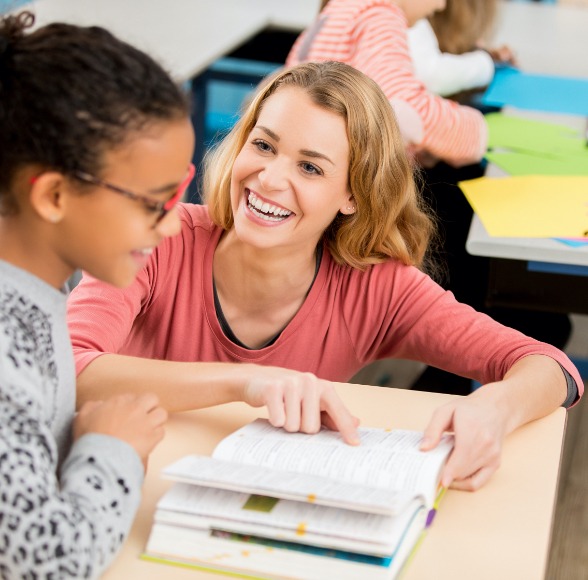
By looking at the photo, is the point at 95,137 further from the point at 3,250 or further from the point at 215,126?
the point at 215,126

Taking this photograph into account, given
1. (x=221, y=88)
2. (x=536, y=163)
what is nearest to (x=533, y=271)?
(x=536, y=163)

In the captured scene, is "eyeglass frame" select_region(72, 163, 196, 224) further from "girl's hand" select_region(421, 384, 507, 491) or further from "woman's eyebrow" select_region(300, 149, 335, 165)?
"woman's eyebrow" select_region(300, 149, 335, 165)

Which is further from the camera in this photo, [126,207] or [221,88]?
[221,88]

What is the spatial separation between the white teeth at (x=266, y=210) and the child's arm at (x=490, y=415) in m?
0.43

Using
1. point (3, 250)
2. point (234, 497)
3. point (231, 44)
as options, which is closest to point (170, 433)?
point (234, 497)

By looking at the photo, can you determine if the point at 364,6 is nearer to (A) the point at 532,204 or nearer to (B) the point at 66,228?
(A) the point at 532,204

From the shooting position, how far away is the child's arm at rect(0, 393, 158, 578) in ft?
2.76

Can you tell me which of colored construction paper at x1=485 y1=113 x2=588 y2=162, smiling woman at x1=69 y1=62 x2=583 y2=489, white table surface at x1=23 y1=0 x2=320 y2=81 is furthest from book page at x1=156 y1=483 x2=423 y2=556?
white table surface at x1=23 y1=0 x2=320 y2=81

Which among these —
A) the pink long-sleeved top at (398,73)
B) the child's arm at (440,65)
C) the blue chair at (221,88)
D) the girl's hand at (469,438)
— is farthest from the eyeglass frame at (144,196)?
the blue chair at (221,88)

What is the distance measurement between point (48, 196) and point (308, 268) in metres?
0.81

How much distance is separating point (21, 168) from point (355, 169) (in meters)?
0.78

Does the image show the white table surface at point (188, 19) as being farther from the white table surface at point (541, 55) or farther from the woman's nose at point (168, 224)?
the woman's nose at point (168, 224)

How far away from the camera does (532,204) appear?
2.11 meters

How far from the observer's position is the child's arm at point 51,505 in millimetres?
842
